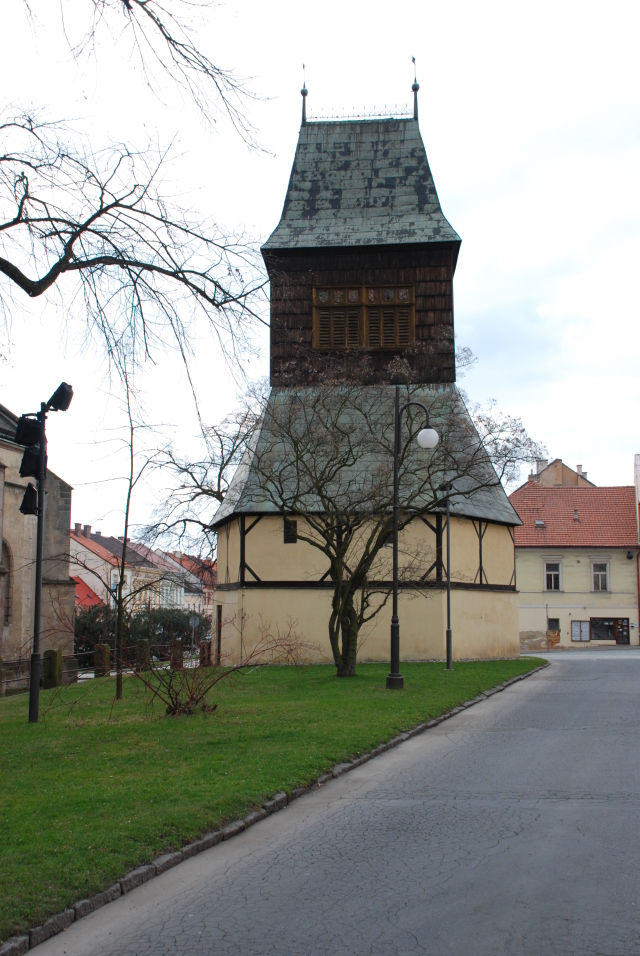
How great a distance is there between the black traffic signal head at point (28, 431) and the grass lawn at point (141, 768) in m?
4.19

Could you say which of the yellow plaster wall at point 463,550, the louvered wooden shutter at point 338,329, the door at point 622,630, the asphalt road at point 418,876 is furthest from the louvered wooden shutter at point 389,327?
the door at point 622,630

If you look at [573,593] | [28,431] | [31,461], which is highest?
[28,431]

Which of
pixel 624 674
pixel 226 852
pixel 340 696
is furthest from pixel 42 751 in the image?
pixel 624 674

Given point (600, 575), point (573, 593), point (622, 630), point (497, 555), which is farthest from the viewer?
point (600, 575)

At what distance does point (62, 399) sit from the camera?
13.1 m

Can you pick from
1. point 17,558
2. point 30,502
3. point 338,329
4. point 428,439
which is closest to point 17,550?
point 17,558

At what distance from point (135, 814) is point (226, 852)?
0.95 m

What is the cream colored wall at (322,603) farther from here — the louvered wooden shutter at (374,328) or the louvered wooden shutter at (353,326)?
the louvered wooden shutter at (353,326)

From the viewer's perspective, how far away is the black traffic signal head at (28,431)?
1288cm

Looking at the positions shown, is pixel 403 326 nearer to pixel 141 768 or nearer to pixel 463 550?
pixel 463 550

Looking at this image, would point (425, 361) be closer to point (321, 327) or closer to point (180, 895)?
point (321, 327)

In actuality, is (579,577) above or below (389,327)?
below

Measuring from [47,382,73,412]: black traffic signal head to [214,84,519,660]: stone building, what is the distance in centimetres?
1377

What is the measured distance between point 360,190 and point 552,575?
94.2ft
